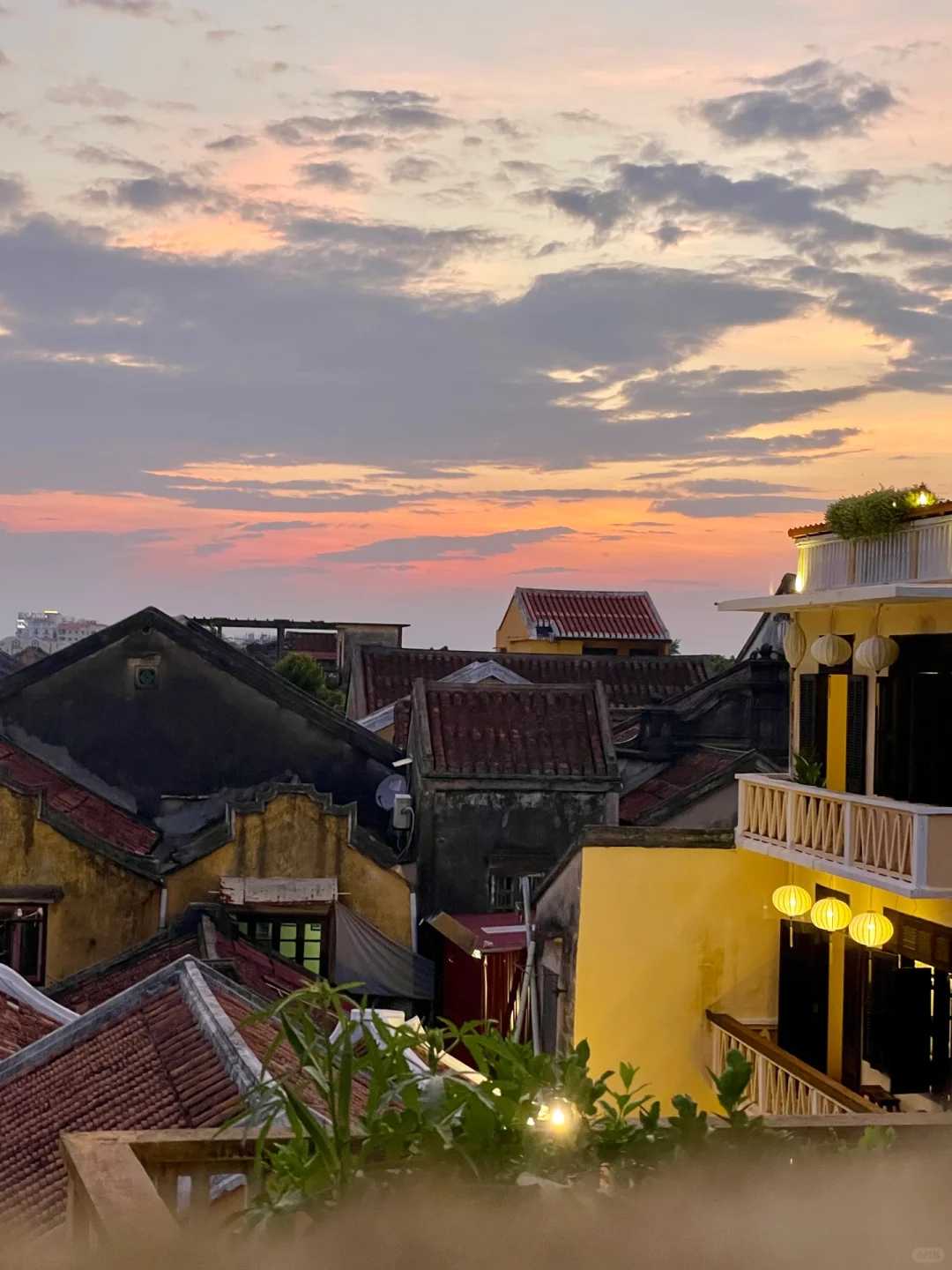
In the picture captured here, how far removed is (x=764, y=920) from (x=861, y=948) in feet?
4.14

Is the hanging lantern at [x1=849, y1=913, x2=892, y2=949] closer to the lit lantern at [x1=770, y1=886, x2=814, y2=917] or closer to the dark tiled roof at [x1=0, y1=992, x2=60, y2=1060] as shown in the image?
the lit lantern at [x1=770, y1=886, x2=814, y2=917]

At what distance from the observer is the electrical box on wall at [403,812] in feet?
83.5

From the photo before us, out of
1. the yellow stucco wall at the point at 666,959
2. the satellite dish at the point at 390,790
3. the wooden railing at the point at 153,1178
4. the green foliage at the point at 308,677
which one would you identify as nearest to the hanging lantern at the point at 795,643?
the yellow stucco wall at the point at 666,959

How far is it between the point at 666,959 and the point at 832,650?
3.34m

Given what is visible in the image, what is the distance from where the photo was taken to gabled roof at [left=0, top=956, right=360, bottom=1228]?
10.2m

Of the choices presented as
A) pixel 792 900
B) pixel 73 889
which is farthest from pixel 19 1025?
pixel 792 900

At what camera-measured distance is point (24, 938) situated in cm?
2106

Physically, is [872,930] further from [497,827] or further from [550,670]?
[550,670]

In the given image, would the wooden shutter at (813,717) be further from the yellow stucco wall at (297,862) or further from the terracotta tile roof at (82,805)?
the terracotta tile roof at (82,805)

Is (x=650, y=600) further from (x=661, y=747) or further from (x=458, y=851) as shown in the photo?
(x=458, y=851)

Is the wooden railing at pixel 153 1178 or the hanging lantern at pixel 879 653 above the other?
the hanging lantern at pixel 879 653

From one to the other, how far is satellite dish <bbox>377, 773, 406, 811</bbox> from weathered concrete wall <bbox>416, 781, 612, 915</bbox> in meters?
1.16

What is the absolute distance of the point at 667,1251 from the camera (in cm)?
400

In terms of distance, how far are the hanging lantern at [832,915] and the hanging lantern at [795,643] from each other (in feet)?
8.71
